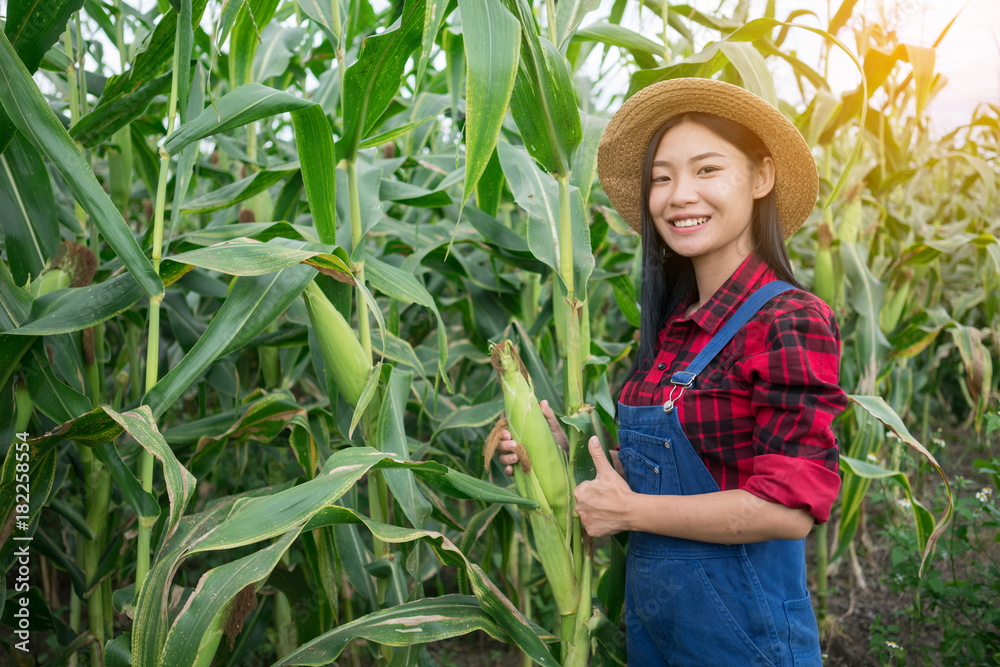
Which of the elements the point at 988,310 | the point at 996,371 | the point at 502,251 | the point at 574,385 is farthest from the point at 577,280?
the point at 996,371

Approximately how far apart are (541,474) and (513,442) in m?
0.08

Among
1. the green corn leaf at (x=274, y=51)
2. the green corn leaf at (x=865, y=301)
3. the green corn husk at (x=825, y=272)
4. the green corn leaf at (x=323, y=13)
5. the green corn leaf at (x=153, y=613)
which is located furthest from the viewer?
the green corn husk at (x=825, y=272)

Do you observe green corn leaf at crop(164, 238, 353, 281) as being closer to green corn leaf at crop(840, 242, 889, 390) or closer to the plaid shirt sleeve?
the plaid shirt sleeve

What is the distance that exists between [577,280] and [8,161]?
1065 millimetres

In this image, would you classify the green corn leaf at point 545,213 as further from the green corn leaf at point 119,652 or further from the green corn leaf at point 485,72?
the green corn leaf at point 119,652

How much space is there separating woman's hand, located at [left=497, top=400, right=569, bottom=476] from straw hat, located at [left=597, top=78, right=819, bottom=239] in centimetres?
52

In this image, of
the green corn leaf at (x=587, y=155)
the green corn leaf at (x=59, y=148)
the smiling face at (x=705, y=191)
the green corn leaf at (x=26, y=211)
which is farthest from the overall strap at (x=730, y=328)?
the green corn leaf at (x=26, y=211)

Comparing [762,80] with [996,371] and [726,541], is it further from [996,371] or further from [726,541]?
[996,371]

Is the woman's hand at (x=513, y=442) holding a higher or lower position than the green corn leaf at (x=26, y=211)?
lower

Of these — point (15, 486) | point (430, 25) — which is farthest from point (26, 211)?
point (430, 25)

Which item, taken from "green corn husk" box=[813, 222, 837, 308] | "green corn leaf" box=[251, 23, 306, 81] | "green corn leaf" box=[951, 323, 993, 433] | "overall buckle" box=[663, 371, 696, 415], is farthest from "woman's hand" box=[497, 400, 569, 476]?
"green corn leaf" box=[951, 323, 993, 433]

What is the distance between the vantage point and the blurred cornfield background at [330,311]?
0.94 metres

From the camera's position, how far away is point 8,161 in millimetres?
1145

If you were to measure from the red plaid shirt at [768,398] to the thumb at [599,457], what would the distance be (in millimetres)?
126
